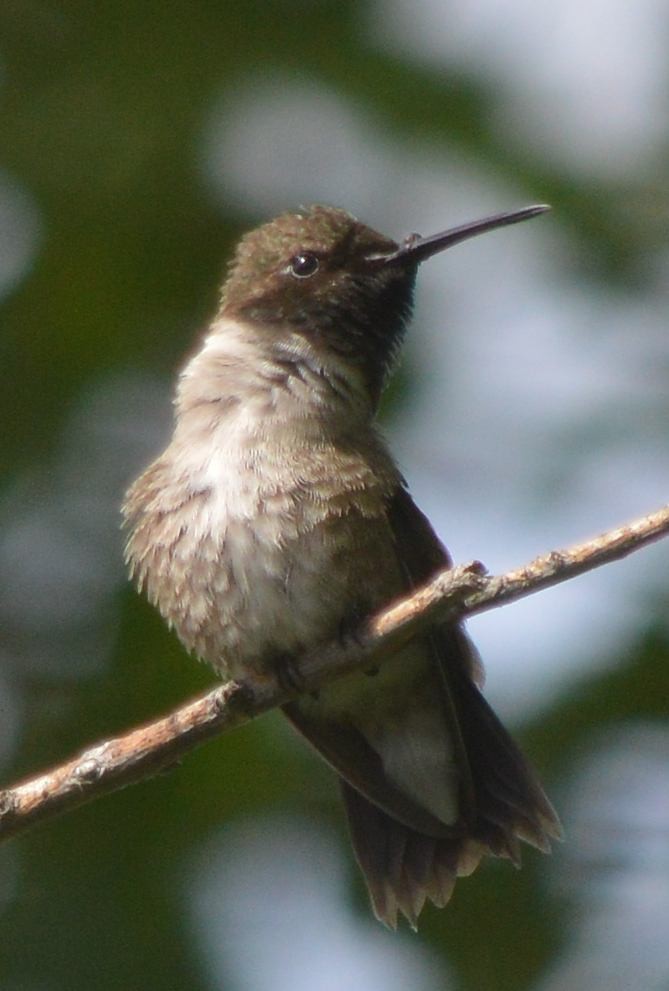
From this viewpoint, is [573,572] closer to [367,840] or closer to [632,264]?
[367,840]

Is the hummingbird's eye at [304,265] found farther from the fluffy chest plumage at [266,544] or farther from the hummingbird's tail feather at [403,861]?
the hummingbird's tail feather at [403,861]

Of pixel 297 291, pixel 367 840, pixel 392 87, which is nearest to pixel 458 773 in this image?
pixel 367 840

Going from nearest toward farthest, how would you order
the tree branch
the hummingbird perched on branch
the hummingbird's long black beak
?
the tree branch → the hummingbird perched on branch → the hummingbird's long black beak

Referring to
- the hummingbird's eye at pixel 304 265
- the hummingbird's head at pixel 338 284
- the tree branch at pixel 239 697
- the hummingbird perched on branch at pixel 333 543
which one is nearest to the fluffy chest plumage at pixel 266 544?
the hummingbird perched on branch at pixel 333 543

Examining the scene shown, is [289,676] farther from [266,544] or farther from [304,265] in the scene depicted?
[304,265]

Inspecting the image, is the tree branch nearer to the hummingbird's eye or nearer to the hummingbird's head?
the hummingbird's head

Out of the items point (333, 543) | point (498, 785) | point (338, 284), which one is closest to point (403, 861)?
point (498, 785)

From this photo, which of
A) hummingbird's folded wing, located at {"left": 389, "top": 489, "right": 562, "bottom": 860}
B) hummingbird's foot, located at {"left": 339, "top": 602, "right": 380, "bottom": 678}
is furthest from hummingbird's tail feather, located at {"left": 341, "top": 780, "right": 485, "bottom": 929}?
hummingbird's foot, located at {"left": 339, "top": 602, "right": 380, "bottom": 678}
